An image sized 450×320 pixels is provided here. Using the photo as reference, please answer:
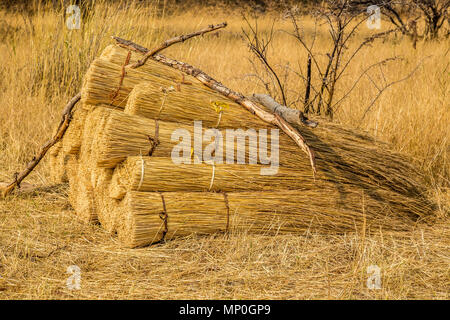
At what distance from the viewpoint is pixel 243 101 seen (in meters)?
3.20

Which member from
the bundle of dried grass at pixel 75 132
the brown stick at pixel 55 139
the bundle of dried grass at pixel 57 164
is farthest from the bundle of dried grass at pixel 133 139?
the bundle of dried grass at pixel 57 164

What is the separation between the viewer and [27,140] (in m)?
4.47

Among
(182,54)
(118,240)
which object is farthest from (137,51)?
(182,54)

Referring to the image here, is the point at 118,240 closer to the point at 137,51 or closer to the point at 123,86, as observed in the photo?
the point at 123,86

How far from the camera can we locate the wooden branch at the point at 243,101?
2.95 m

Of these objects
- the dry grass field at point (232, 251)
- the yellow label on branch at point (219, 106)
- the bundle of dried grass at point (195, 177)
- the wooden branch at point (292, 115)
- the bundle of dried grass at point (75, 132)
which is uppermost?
the yellow label on branch at point (219, 106)

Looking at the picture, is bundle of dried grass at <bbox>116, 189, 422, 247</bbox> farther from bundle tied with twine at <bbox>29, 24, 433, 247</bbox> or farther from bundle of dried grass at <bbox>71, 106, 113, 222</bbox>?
bundle of dried grass at <bbox>71, 106, 113, 222</bbox>

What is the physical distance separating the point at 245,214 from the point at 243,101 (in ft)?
2.45

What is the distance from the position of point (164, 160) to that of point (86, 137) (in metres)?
0.57

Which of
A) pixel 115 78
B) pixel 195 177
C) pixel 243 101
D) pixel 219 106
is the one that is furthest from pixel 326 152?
pixel 115 78

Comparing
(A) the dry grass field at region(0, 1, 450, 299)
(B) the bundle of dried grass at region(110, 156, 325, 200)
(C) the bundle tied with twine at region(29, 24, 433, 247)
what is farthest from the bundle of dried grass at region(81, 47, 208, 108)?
(A) the dry grass field at region(0, 1, 450, 299)

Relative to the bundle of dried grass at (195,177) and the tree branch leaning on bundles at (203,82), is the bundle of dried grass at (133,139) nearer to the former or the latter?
the bundle of dried grass at (195,177)

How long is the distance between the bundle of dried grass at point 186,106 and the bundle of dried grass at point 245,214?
48 cm

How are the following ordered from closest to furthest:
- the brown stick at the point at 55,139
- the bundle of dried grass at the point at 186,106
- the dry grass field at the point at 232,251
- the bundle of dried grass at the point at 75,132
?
the dry grass field at the point at 232,251, the bundle of dried grass at the point at 186,106, the bundle of dried grass at the point at 75,132, the brown stick at the point at 55,139
